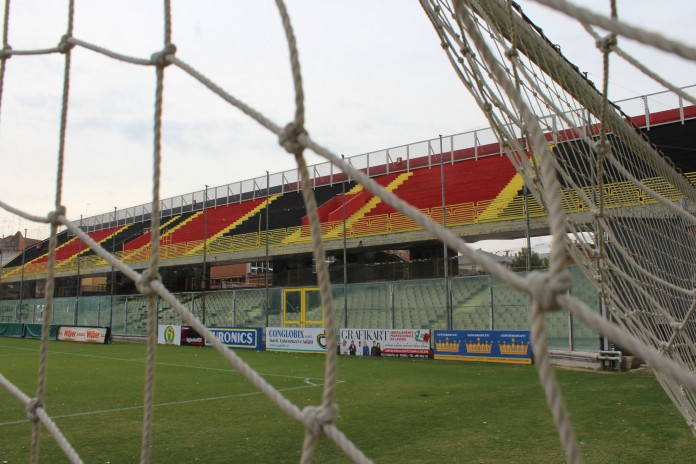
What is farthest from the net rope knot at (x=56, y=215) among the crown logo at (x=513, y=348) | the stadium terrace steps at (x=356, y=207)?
the stadium terrace steps at (x=356, y=207)

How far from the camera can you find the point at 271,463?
5125 mm

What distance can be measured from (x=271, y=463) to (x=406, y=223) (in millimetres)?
16526

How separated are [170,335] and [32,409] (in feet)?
67.2

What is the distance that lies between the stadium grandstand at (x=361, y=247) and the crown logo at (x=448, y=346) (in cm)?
74

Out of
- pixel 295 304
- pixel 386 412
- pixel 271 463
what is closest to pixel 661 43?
pixel 271 463

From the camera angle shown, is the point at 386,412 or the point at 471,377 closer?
the point at 386,412

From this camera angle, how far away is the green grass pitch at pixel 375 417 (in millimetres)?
5383

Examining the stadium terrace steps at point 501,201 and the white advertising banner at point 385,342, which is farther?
the stadium terrace steps at point 501,201

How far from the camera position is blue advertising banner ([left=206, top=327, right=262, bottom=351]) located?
19.5 meters

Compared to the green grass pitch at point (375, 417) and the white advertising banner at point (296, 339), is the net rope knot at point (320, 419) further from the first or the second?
the white advertising banner at point (296, 339)

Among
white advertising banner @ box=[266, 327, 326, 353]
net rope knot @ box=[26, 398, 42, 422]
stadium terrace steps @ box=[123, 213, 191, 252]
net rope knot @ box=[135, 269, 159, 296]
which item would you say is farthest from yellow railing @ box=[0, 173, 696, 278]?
net rope knot @ box=[135, 269, 159, 296]

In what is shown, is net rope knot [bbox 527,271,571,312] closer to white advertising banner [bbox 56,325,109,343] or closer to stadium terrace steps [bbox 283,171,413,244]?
stadium terrace steps [bbox 283,171,413,244]

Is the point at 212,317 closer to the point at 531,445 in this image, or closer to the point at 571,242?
the point at 531,445

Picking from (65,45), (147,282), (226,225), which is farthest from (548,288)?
(226,225)
